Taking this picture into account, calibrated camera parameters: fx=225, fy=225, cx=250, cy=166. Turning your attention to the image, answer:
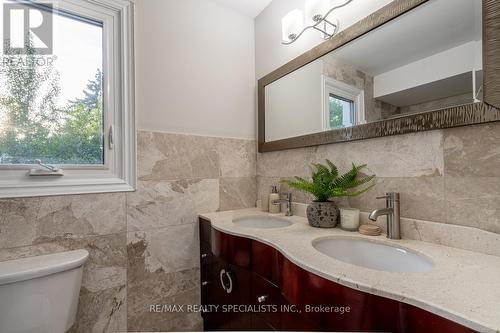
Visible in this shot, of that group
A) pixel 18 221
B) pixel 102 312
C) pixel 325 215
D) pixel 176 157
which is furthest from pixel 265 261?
pixel 18 221

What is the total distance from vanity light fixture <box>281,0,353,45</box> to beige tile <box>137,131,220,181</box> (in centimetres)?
81

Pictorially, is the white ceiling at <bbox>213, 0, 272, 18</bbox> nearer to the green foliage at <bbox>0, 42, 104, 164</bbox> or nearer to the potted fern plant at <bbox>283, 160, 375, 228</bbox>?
the green foliage at <bbox>0, 42, 104, 164</bbox>

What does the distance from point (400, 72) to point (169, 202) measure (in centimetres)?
132

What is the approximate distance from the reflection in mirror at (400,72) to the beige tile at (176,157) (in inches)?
23.7

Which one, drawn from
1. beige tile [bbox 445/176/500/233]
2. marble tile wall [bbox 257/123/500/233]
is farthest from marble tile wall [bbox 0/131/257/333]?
beige tile [bbox 445/176/500/233]

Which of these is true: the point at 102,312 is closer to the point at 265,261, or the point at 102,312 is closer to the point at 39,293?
the point at 39,293

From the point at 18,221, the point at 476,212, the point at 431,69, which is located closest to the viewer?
the point at 476,212

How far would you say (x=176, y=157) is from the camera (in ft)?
4.47

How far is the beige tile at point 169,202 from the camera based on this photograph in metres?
1.24

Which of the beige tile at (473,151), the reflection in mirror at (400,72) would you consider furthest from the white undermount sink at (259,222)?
the beige tile at (473,151)

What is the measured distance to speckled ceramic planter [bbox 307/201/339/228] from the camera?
1.06 meters

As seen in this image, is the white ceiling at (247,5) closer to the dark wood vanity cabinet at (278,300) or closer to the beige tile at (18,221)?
the dark wood vanity cabinet at (278,300)

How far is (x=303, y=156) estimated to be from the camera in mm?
1377

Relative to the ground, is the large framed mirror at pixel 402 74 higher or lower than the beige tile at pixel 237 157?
higher
